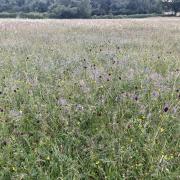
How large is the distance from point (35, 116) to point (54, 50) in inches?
166

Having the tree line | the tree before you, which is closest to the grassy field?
the tree line

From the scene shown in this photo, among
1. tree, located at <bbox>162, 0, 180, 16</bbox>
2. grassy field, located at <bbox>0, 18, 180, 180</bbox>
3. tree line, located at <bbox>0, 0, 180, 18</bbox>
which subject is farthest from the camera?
tree, located at <bbox>162, 0, 180, 16</bbox>

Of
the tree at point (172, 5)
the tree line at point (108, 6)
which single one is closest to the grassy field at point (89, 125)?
the tree line at point (108, 6)

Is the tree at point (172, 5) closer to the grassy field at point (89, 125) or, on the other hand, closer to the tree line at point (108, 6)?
the tree line at point (108, 6)

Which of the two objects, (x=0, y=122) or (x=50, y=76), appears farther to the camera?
(x=50, y=76)

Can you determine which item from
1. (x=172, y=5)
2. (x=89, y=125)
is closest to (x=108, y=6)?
(x=172, y=5)

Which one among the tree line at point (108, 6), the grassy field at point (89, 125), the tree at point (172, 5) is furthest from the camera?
the tree at point (172, 5)

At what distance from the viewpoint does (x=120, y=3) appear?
6028 centimetres

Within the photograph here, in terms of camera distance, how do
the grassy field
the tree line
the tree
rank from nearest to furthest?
the grassy field, the tree line, the tree

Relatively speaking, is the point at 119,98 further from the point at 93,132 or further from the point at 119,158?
the point at 119,158

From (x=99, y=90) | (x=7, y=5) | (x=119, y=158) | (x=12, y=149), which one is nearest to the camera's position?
(x=119, y=158)

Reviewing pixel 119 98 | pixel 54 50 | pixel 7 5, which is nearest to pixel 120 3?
pixel 7 5

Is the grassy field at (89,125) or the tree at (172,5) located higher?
the tree at (172,5)

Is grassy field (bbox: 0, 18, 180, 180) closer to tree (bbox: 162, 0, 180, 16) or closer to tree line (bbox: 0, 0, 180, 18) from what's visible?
tree line (bbox: 0, 0, 180, 18)
